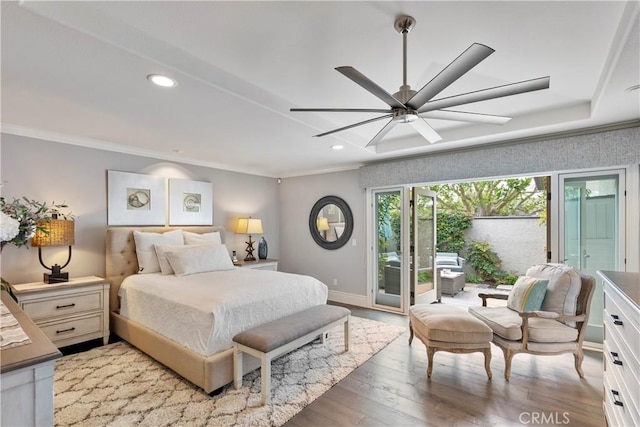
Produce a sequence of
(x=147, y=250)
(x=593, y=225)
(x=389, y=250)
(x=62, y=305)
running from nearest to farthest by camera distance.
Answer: (x=62, y=305) < (x=593, y=225) < (x=147, y=250) < (x=389, y=250)

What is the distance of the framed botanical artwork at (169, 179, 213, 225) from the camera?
4.47m

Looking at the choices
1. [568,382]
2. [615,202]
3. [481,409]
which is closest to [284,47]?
[481,409]

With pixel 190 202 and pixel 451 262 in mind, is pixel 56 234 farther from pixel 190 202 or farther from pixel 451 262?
pixel 451 262

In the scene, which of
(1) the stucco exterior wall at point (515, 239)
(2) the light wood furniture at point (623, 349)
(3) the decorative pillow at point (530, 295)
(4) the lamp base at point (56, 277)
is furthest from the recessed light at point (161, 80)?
(1) the stucco exterior wall at point (515, 239)

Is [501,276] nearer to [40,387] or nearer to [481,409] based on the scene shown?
[481,409]

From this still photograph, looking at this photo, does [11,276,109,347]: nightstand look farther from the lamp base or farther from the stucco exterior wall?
the stucco exterior wall

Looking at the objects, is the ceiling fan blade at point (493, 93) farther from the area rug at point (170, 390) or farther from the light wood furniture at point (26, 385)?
the area rug at point (170, 390)

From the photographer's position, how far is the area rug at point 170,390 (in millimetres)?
2172

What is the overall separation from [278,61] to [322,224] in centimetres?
368

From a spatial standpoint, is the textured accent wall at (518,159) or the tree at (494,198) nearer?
the textured accent wall at (518,159)

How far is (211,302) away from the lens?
256 centimetres

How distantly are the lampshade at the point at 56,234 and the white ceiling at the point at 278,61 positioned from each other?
39.0 inches

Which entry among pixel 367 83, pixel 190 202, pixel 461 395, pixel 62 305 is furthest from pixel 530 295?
pixel 62 305

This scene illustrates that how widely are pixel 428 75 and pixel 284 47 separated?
43.6 inches
